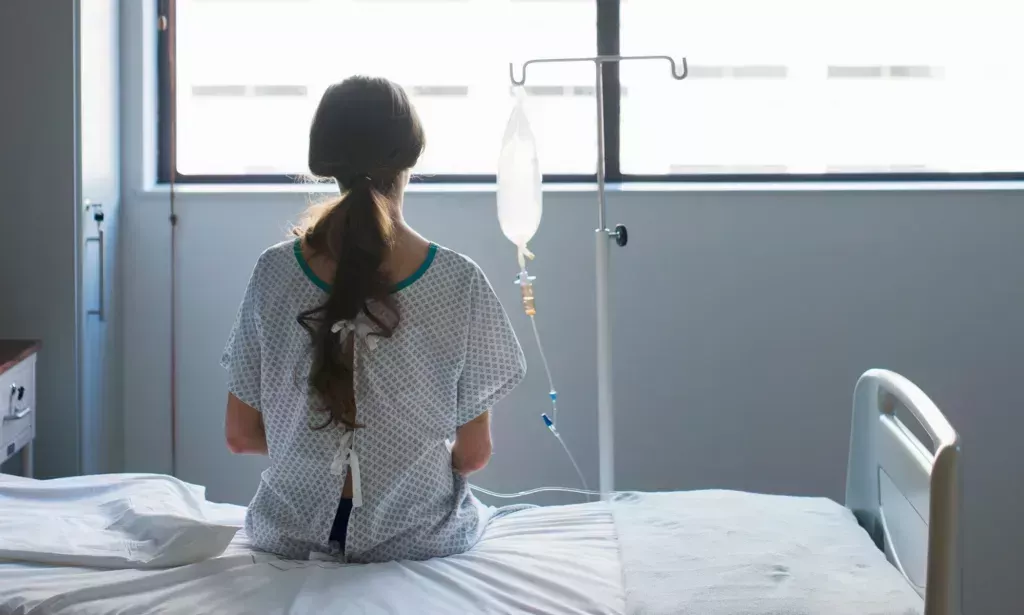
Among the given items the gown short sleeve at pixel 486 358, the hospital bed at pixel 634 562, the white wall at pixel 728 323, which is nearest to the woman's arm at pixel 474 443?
the gown short sleeve at pixel 486 358

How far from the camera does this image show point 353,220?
1735 mm

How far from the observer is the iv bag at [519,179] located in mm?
2201

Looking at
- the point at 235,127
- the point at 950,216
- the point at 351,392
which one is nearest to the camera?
the point at 351,392

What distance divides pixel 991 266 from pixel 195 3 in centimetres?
226

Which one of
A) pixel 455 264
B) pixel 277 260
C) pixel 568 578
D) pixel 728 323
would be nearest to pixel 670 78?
pixel 728 323

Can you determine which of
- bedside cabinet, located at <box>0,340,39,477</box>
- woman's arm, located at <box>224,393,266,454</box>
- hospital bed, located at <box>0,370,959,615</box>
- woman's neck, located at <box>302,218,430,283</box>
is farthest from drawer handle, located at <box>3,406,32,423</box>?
woman's neck, located at <box>302,218,430,283</box>

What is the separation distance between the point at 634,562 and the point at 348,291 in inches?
25.0

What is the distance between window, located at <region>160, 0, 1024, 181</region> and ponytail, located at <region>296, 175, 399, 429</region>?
1.23 m

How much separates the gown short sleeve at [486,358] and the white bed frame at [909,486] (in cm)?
63

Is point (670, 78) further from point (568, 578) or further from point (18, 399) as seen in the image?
point (18, 399)

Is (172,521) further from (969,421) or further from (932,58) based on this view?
(932,58)

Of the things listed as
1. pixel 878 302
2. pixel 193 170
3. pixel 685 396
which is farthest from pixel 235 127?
pixel 878 302

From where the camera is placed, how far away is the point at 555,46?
2.95 m

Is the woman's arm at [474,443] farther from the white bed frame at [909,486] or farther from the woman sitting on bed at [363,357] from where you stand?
the white bed frame at [909,486]
